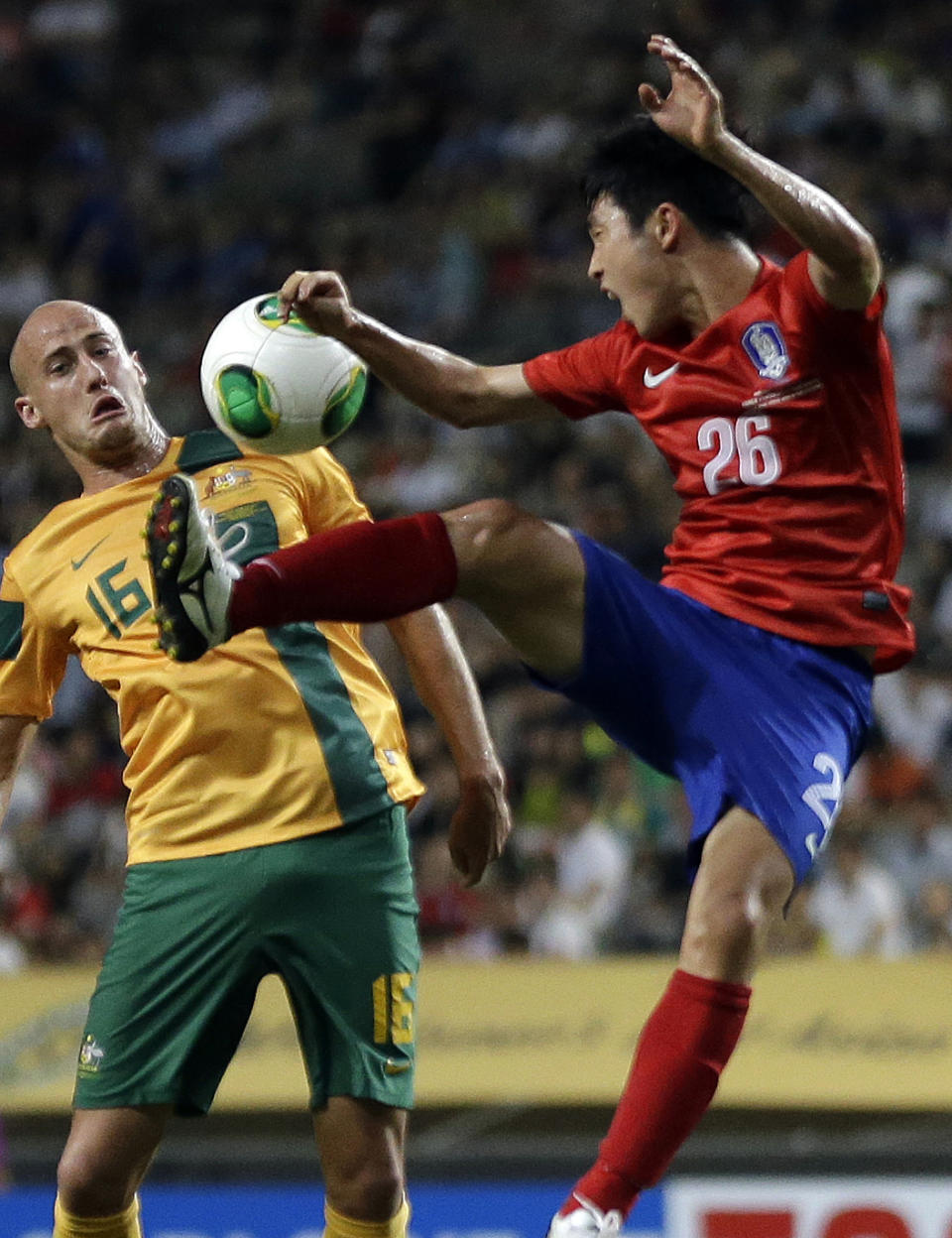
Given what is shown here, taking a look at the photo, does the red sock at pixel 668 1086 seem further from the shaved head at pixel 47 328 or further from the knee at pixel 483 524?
the shaved head at pixel 47 328

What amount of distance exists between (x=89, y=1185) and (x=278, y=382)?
59.2 inches

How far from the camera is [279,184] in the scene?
1287cm

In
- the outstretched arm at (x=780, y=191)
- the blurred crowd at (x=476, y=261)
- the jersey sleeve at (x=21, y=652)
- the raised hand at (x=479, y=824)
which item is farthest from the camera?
the blurred crowd at (x=476, y=261)

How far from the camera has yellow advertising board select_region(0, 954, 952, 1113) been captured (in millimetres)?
6688

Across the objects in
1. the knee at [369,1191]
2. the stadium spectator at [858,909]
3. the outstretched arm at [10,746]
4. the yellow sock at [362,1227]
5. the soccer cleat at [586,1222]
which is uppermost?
the outstretched arm at [10,746]

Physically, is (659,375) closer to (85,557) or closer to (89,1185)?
(85,557)

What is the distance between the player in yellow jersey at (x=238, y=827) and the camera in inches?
142

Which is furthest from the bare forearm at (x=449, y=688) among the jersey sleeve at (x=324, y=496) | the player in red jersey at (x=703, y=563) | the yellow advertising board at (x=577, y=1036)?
the yellow advertising board at (x=577, y=1036)

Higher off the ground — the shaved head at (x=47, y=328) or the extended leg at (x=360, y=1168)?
the shaved head at (x=47, y=328)

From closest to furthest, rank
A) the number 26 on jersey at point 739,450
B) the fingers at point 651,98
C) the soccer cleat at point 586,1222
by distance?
the soccer cleat at point 586,1222, the fingers at point 651,98, the number 26 on jersey at point 739,450

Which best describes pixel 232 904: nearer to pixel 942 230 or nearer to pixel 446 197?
pixel 942 230

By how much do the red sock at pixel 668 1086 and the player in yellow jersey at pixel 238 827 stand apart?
0.74 meters

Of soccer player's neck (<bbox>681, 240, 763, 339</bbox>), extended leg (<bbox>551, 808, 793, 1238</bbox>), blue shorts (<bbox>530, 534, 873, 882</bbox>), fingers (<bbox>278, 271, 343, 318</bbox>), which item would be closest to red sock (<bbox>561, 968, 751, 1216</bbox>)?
extended leg (<bbox>551, 808, 793, 1238</bbox>)

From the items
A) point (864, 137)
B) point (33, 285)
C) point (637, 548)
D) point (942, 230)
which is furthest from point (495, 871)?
point (33, 285)
